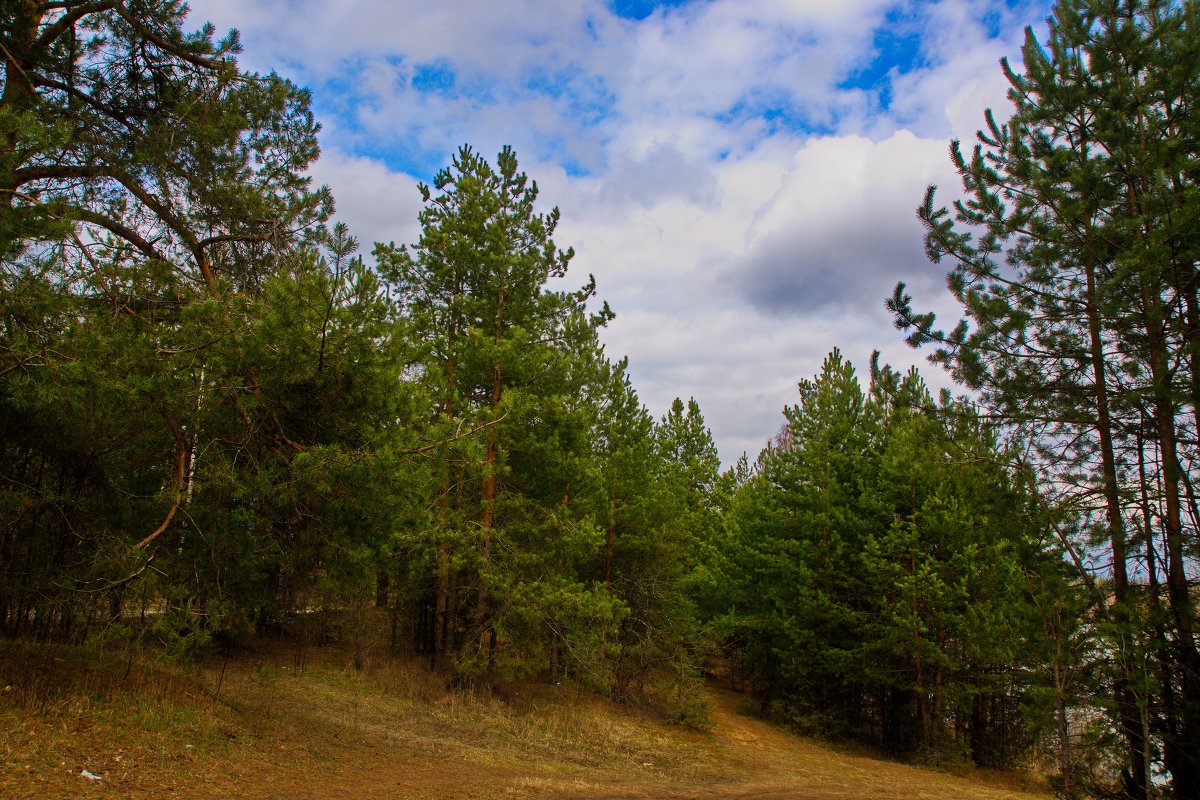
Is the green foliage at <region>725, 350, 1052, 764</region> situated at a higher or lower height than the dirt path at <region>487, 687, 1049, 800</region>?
higher

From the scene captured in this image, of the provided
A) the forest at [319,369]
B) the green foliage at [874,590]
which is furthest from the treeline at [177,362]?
the green foliage at [874,590]

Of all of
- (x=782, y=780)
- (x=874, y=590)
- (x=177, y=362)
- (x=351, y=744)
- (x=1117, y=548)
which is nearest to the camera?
(x=177, y=362)

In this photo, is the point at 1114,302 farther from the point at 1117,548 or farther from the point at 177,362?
the point at 177,362

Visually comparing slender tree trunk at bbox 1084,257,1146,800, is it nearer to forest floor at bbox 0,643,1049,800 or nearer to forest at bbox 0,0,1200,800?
forest at bbox 0,0,1200,800

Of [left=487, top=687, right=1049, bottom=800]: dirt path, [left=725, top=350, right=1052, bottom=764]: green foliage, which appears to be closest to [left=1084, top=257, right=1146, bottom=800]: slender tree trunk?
[left=487, top=687, right=1049, bottom=800]: dirt path

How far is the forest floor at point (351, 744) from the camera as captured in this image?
21.9ft

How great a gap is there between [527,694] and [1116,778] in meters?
11.9

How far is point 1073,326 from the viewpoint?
9.47 meters

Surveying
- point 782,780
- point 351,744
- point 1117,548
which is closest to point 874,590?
point 782,780

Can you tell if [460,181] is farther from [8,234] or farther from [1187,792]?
[1187,792]

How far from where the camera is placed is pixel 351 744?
984 centimetres

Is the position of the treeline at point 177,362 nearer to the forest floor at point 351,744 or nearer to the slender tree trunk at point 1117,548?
the forest floor at point 351,744

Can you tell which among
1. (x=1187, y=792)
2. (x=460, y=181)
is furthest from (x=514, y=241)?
(x=1187, y=792)

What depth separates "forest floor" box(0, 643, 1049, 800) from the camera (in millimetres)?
6684
